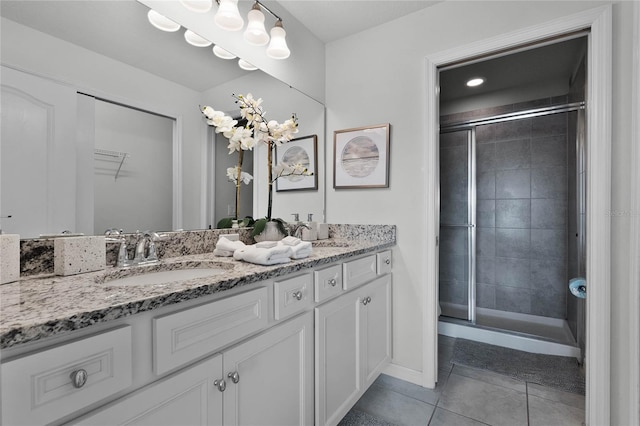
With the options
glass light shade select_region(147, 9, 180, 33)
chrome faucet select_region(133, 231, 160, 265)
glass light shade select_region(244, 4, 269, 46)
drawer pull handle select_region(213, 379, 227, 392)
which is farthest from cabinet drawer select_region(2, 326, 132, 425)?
glass light shade select_region(244, 4, 269, 46)

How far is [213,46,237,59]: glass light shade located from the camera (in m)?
1.53

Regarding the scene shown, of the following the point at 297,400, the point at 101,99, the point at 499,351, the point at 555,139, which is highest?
the point at 555,139

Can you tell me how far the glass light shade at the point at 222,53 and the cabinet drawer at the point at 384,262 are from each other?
1.38 metres

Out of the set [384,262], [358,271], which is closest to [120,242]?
[358,271]

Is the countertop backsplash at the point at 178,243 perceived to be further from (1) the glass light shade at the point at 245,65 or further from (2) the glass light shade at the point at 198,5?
(2) the glass light shade at the point at 198,5

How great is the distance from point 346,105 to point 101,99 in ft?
5.02

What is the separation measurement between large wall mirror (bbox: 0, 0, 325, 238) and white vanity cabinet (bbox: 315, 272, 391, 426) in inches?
31.2

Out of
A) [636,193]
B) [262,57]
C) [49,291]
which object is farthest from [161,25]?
[636,193]

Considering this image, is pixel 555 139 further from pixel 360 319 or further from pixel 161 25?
pixel 161 25

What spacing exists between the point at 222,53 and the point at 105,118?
2.34 ft

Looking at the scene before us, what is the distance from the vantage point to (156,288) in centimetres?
76

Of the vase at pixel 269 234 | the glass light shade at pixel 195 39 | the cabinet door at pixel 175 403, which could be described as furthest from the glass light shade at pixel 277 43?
the cabinet door at pixel 175 403

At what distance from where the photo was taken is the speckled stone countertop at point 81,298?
0.52 metres

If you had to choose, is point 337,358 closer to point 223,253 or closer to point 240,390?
point 240,390
